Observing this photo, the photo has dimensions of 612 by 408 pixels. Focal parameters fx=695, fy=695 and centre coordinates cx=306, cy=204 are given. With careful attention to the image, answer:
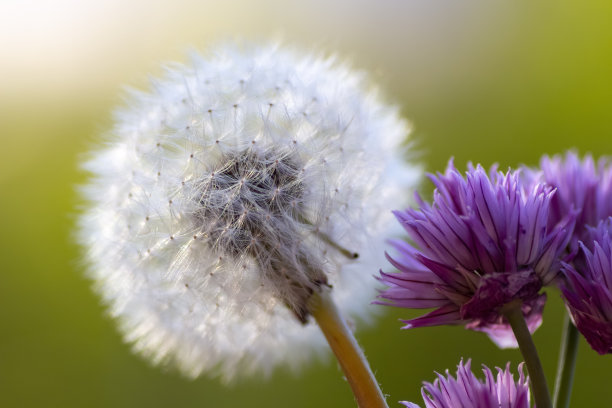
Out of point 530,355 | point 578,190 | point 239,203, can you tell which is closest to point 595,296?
point 530,355

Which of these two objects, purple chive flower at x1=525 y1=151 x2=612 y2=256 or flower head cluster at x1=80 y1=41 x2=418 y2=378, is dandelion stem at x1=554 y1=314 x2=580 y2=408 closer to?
purple chive flower at x1=525 y1=151 x2=612 y2=256

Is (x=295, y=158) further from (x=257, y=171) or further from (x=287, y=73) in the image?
(x=287, y=73)

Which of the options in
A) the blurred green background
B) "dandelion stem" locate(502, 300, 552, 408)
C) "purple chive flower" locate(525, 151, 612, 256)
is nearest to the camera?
"dandelion stem" locate(502, 300, 552, 408)

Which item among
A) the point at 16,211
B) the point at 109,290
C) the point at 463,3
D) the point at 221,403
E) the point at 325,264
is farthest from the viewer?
the point at 463,3

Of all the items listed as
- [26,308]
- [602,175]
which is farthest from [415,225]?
[26,308]

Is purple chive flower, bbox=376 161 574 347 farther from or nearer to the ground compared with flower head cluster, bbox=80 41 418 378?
nearer to the ground

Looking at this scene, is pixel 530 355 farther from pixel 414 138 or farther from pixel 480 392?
pixel 414 138

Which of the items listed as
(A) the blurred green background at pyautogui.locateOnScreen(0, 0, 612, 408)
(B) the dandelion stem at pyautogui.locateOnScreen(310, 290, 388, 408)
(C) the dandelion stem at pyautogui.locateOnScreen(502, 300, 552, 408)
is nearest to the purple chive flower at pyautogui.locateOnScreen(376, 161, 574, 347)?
(C) the dandelion stem at pyautogui.locateOnScreen(502, 300, 552, 408)
